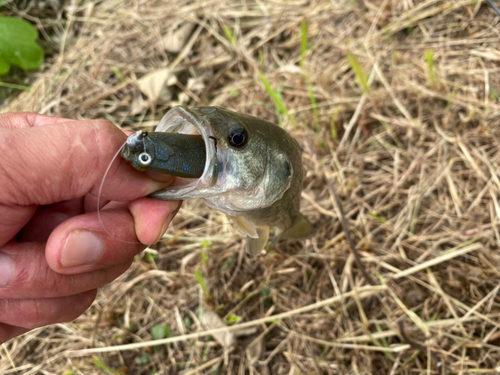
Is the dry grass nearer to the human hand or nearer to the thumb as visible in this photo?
the human hand

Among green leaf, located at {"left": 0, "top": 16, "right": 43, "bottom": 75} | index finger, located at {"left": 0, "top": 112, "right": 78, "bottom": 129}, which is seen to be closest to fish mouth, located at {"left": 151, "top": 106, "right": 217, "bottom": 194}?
index finger, located at {"left": 0, "top": 112, "right": 78, "bottom": 129}

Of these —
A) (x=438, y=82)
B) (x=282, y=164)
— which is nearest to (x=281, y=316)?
(x=282, y=164)

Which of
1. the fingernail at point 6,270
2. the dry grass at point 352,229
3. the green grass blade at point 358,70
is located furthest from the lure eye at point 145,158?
the green grass blade at point 358,70

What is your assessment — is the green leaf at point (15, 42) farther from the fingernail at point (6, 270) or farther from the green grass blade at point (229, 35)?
the fingernail at point (6, 270)

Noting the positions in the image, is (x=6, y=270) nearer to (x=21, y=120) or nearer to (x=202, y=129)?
(x=21, y=120)

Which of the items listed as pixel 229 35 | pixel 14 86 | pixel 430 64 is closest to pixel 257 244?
pixel 430 64

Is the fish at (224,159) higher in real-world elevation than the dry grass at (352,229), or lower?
higher
